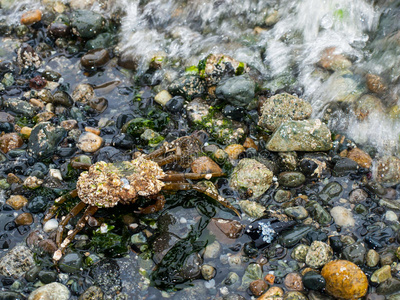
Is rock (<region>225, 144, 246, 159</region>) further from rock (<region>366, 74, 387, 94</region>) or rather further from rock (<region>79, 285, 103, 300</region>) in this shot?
rock (<region>79, 285, 103, 300</region>)

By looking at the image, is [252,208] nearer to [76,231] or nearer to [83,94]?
[76,231]

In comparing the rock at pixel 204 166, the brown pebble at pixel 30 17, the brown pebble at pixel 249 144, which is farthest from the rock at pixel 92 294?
the brown pebble at pixel 30 17

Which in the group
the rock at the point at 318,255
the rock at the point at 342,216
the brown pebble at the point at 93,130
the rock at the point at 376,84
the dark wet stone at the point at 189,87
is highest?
the rock at the point at 376,84

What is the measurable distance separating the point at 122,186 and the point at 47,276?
114 cm

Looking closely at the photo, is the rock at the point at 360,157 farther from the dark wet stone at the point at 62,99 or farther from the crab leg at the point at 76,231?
the dark wet stone at the point at 62,99

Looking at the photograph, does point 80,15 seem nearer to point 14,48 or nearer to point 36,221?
point 14,48

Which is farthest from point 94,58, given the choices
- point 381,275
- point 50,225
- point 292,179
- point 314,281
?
point 381,275

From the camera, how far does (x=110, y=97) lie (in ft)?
17.5

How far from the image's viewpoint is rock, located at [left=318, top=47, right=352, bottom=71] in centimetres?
521

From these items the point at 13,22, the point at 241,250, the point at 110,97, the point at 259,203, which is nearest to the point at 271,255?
the point at 241,250

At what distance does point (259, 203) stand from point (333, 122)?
5.36 feet

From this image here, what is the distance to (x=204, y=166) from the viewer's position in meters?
4.38

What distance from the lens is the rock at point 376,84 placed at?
488 centimetres

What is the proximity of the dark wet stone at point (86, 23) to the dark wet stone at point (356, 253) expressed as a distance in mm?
4909
